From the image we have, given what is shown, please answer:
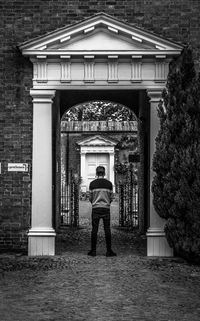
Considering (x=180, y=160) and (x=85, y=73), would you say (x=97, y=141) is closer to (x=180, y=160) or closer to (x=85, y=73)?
(x=85, y=73)

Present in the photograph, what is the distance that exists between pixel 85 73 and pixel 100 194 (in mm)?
2499

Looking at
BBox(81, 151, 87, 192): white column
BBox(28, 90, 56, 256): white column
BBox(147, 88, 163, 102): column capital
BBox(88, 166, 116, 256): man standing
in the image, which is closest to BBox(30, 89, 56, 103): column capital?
BBox(28, 90, 56, 256): white column

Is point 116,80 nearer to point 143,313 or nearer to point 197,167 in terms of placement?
point 197,167

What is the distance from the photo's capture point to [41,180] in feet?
40.8

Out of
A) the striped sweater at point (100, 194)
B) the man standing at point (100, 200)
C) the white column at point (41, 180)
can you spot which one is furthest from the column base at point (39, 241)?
the striped sweater at point (100, 194)

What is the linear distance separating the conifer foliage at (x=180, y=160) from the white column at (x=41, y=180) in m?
2.22

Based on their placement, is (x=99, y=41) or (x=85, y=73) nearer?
(x=99, y=41)

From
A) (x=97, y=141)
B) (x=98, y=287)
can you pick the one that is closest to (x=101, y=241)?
(x=98, y=287)

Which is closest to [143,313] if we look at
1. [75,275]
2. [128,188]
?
[75,275]

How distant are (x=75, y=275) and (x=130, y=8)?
567 cm

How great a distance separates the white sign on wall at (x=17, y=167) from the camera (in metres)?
12.4

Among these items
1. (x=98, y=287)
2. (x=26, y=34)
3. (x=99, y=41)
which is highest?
(x=26, y=34)

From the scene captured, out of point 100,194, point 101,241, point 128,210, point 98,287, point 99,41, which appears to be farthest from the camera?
point 128,210

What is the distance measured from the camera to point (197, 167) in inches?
443
